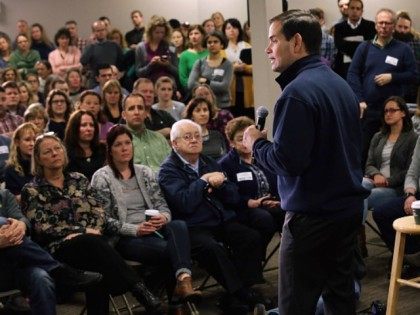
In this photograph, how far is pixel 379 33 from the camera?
6.12 meters

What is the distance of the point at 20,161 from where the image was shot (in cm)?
460

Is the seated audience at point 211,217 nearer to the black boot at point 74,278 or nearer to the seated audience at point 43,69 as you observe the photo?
the black boot at point 74,278

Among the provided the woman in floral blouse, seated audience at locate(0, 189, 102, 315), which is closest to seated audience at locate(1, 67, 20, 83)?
the woman in floral blouse

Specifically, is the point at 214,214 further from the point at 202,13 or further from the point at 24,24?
the point at 202,13

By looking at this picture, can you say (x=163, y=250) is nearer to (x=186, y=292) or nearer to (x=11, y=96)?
(x=186, y=292)

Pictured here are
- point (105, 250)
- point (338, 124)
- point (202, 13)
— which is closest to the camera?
point (338, 124)

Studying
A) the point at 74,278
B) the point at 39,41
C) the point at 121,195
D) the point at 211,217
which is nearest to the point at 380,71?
the point at 211,217

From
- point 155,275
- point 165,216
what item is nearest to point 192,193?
point 165,216

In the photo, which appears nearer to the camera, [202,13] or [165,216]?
[165,216]

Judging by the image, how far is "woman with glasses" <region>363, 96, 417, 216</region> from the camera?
5.00m

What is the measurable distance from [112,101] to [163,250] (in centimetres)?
213

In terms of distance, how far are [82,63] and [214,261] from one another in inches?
179

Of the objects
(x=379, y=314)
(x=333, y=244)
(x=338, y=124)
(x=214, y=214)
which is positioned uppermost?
(x=338, y=124)

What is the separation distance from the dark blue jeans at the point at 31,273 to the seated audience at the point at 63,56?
4944 millimetres
